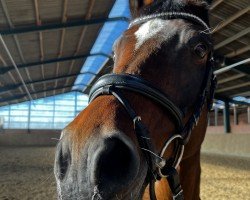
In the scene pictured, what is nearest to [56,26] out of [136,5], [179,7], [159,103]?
[136,5]

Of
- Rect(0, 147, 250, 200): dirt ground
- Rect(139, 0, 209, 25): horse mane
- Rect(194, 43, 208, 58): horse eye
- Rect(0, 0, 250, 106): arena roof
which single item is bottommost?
Rect(0, 147, 250, 200): dirt ground

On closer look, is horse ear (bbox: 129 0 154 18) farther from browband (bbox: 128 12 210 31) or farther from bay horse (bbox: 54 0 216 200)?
browband (bbox: 128 12 210 31)

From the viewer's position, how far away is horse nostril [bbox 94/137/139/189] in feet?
3.73

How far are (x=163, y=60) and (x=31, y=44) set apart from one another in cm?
1270

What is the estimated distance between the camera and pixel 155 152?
1339 mm

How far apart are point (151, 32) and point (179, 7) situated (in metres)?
0.23

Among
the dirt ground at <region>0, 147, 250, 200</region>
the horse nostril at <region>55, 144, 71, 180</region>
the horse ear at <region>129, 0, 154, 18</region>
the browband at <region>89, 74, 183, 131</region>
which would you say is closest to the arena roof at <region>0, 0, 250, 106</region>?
the dirt ground at <region>0, 147, 250, 200</region>

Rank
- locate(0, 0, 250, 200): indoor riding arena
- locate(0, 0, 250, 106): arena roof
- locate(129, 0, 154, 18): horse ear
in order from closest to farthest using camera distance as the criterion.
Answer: locate(129, 0, 154, 18): horse ear < locate(0, 0, 250, 200): indoor riding arena < locate(0, 0, 250, 106): arena roof

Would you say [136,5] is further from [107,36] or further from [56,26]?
[107,36]

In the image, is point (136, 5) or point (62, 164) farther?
point (136, 5)

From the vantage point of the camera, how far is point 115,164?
3.83ft

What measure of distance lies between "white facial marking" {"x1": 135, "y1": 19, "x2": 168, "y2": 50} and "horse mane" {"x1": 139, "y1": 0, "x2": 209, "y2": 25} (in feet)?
0.27

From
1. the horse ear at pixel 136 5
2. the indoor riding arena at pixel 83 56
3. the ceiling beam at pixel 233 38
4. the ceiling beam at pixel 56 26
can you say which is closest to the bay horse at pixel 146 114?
the horse ear at pixel 136 5

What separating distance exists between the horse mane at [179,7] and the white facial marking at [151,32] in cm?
8
